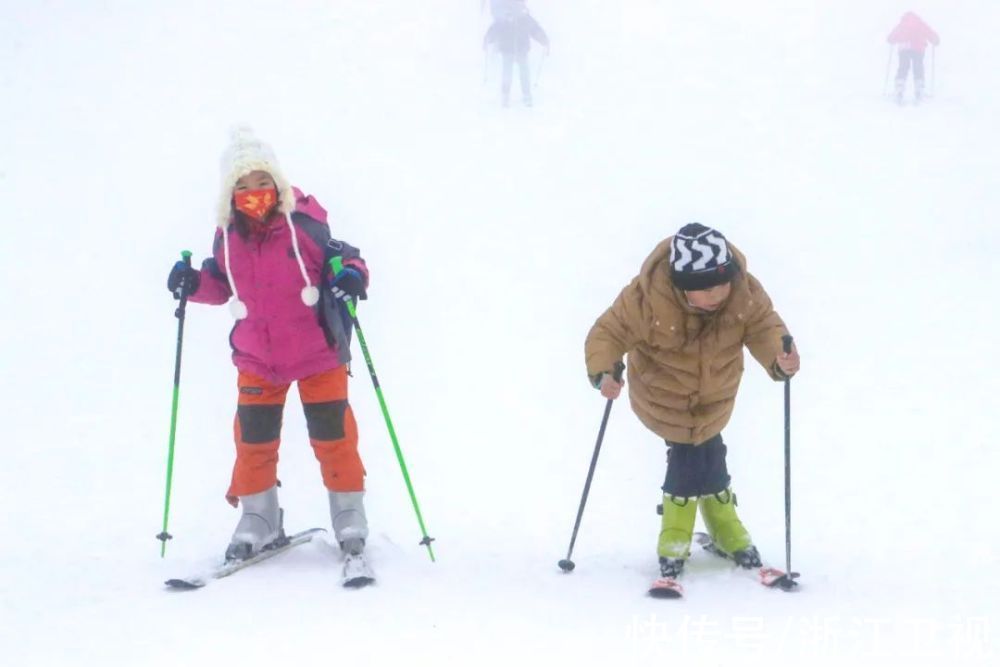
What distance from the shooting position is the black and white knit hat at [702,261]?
13.2 ft

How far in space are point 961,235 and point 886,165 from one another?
342 cm

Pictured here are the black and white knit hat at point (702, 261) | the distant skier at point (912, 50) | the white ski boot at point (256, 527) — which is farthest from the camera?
the distant skier at point (912, 50)

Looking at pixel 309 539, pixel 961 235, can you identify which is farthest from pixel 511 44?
pixel 309 539

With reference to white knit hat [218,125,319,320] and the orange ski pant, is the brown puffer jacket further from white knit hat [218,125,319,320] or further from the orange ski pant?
white knit hat [218,125,319,320]

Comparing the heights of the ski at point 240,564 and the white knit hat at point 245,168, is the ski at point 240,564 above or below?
below

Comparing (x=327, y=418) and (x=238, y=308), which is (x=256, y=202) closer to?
(x=238, y=308)

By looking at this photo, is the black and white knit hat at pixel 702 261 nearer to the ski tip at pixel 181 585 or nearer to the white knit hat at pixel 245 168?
the white knit hat at pixel 245 168

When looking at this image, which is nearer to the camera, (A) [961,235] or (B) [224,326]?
(B) [224,326]

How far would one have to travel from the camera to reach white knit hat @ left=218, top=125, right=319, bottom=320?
A: 4.50 m

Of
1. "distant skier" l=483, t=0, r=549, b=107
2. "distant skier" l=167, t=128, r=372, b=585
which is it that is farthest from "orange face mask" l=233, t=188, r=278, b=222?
"distant skier" l=483, t=0, r=549, b=107

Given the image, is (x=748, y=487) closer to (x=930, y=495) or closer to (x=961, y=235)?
(x=930, y=495)

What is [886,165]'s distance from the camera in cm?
1507

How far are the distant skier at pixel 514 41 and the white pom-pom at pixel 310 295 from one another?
1430cm

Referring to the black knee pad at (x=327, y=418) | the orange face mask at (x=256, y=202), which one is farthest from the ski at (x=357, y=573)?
the orange face mask at (x=256, y=202)
